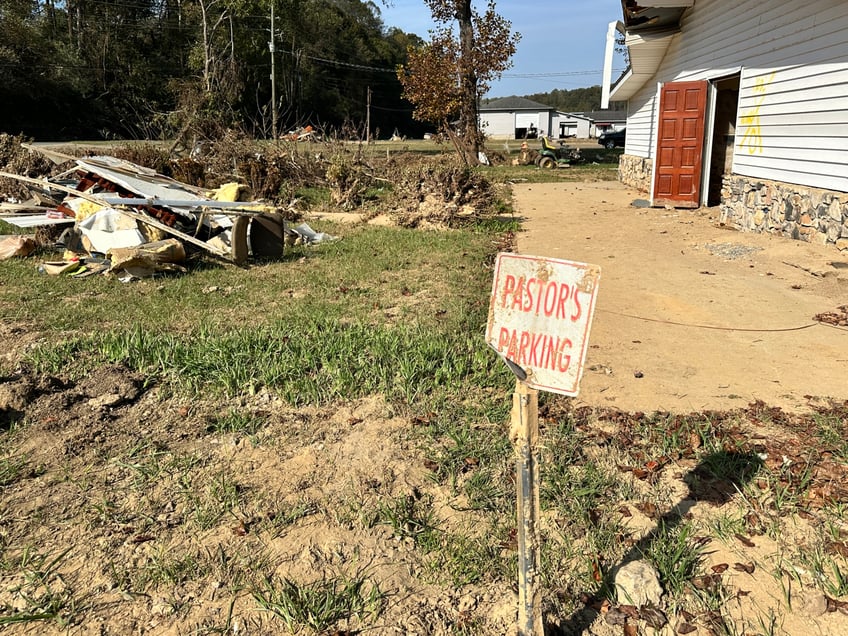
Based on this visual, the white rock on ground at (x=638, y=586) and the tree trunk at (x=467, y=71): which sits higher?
the tree trunk at (x=467, y=71)

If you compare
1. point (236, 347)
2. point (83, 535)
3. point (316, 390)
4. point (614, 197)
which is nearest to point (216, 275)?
point (236, 347)

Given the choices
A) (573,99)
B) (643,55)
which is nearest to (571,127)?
(573,99)

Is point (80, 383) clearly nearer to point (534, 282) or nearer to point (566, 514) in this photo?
point (566, 514)

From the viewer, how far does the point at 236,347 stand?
4.93m

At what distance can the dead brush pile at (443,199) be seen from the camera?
11.6m

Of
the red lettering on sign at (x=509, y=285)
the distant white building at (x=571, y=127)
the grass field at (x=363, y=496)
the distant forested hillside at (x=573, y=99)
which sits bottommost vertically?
the grass field at (x=363, y=496)

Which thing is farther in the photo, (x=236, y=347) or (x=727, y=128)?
(x=727, y=128)

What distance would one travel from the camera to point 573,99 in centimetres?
14762

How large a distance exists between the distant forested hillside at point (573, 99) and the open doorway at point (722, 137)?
122 metres

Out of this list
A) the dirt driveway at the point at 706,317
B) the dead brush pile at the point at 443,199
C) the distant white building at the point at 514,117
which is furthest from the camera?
the distant white building at the point at 514,117

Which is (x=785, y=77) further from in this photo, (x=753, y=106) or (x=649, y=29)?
(x=649, y=29)

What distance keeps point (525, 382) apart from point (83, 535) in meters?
2.11

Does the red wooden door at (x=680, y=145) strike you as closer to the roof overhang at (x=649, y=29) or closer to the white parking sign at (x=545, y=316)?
the roof overhang at (x=649, y=29)

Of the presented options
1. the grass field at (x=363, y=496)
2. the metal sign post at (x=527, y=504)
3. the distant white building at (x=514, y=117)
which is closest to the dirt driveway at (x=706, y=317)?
the grass field at (x=363, y=496)
